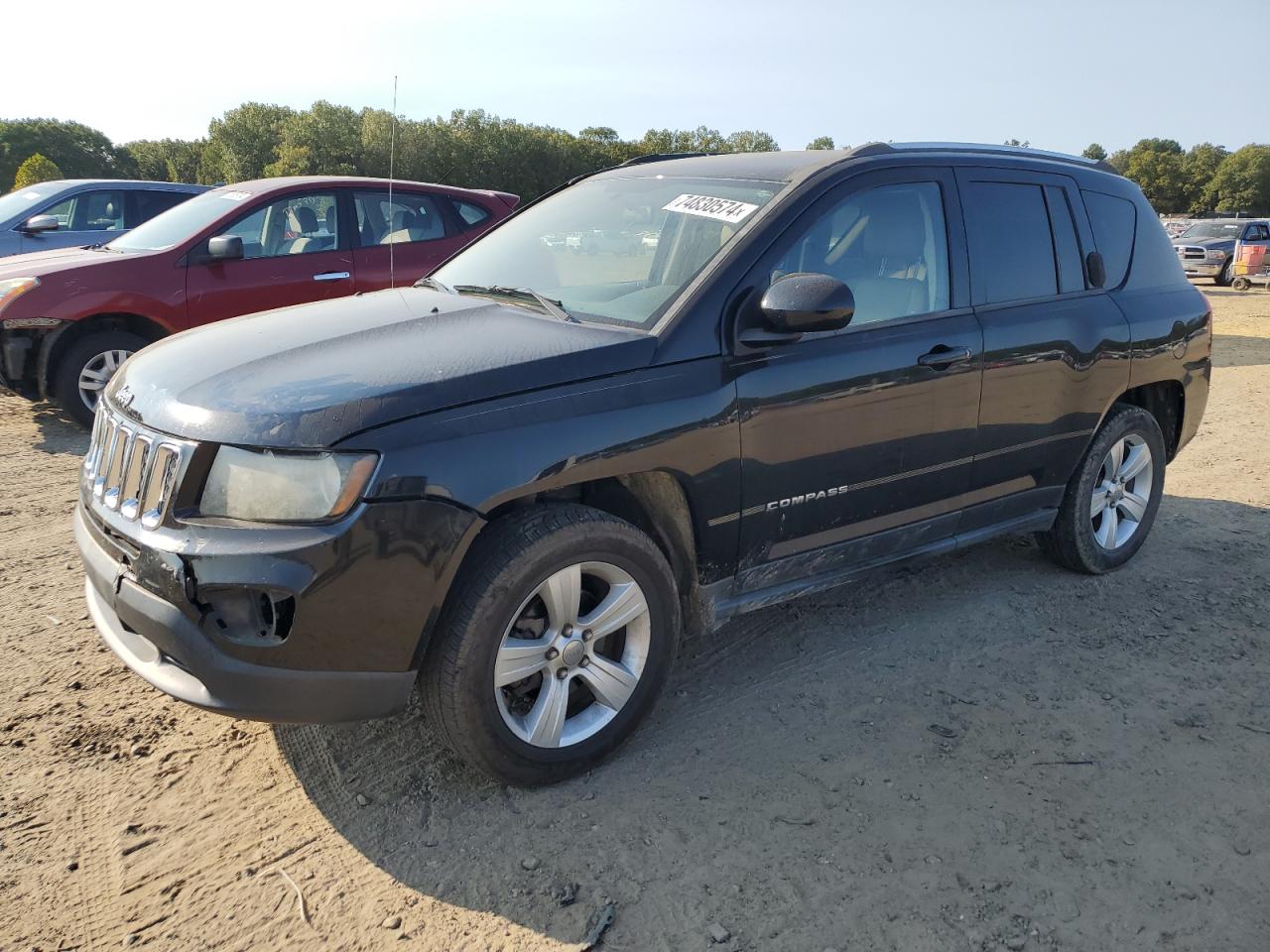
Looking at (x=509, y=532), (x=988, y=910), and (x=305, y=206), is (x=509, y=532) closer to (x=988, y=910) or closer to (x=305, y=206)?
(x=988, y=910)

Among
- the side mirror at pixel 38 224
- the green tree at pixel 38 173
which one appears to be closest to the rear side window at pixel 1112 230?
the side mirror at pixel 38 224

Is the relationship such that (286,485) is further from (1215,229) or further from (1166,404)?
(1215,229)

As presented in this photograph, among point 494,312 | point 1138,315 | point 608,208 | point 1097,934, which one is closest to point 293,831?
point 494,312

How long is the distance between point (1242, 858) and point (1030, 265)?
2.37m

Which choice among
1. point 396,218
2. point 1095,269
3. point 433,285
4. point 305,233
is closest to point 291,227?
point 305,233

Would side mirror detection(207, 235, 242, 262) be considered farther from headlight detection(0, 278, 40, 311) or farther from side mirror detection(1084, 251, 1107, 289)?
side mirror detection(1084, 251, 1107, 289)

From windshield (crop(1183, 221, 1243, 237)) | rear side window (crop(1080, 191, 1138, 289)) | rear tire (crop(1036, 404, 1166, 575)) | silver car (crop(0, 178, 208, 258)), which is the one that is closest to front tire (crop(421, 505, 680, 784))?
rear tire (crop(1036, 404, 1166, 575))

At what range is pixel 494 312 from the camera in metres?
3.27

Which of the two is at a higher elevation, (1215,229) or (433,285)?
(1215,229)

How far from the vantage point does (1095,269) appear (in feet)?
14.2

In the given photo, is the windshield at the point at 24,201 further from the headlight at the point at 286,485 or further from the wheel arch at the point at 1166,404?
the wheel arch at the point at 1166,404

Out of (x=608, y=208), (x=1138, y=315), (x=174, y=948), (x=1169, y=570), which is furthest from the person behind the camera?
(x=1169, y=570)

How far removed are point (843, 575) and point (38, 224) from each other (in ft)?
30.0

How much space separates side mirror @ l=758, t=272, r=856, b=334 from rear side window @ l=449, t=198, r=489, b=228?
218 inches
